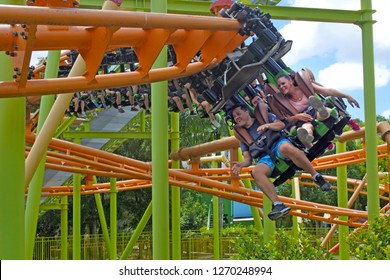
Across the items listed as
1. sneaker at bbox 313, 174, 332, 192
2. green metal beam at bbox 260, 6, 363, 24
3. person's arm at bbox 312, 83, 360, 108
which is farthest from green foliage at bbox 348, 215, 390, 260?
green metal beam at bbox 260, 6, 363, 24

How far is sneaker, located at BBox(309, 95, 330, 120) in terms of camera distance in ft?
14.4

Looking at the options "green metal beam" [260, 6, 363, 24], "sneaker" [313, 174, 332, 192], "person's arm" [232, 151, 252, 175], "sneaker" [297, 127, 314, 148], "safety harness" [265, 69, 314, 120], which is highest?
"green metal beam" [260, 6, 363, 24]

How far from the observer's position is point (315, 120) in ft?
14.6

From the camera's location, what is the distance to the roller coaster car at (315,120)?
4.44 m

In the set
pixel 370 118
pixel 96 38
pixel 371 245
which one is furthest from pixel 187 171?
pixel 96 38

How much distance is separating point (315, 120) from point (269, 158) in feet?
1.34

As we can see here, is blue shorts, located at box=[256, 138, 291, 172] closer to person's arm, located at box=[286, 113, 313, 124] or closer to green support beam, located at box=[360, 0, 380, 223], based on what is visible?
person's arm, located at box=[286, 113, 313, 124]

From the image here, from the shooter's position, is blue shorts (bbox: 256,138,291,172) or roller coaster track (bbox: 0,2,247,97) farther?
blue shorts (bbox: 256,138,291,172)

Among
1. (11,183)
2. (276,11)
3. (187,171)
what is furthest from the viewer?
(187,171)

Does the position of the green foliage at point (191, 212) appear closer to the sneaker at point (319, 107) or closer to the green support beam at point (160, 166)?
the green support beam at point (160, 166)

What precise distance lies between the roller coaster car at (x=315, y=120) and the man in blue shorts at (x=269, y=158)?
0.23ft

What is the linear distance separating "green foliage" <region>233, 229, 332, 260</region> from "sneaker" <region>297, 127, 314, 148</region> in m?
0.72

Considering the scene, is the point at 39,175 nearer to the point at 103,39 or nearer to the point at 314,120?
the point at 103,39

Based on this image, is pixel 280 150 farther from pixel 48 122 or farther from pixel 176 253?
pixel 176 253
